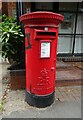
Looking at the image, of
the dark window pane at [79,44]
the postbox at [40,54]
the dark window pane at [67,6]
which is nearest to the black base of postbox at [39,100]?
the postbox at [40,54]

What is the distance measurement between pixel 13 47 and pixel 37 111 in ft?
5.31

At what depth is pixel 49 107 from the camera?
3654 millimetres

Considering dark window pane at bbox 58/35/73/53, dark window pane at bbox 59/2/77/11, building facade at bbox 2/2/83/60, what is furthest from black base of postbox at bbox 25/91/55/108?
dark window pane at bbox 59/2/77/11

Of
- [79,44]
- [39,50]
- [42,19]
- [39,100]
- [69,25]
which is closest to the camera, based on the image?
[42,19]

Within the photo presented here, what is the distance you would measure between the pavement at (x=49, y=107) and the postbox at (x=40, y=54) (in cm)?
15

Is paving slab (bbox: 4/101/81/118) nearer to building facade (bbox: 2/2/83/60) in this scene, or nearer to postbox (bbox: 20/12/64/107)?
postbox (bbox: 20/12/64/107)

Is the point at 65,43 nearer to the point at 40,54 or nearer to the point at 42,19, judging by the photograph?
the point at 40,54

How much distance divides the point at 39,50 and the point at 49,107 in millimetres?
1187

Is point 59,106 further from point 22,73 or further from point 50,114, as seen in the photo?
point 22,73

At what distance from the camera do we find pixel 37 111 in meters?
3.50

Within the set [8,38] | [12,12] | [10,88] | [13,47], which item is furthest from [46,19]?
[12,12]

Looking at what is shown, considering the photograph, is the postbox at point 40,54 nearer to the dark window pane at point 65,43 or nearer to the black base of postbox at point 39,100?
the black base of postbox at point 39,100

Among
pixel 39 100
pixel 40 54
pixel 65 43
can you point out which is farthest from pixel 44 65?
pixel 65 43

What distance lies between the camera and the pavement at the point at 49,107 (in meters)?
3.36
